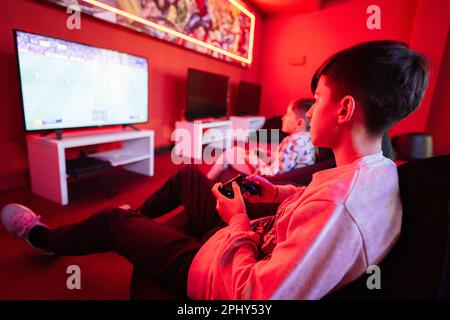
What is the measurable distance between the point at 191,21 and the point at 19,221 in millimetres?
2865

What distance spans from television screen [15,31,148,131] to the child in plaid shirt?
1159 millimetres

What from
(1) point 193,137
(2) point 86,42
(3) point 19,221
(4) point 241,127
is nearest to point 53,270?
(3) point 19,221

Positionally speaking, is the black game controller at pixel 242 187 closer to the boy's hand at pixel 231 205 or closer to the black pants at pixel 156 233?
the boy's hand at pixel 231 205

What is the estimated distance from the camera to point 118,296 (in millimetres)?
1025

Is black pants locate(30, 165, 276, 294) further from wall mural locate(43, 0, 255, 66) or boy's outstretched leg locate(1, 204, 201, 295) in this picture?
wall mural locate(43, 0, 255, 66)

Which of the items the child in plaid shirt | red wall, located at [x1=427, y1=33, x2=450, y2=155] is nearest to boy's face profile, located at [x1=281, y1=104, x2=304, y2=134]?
the child in plaid shirt

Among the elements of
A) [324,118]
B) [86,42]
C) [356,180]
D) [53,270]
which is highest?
[86,42]

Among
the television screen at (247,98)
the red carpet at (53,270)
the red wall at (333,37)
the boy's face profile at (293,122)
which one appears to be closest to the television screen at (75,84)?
the red carpet at (53,270)

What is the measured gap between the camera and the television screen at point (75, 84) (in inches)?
61.8

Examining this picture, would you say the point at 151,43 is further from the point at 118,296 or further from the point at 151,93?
the point at 118,296

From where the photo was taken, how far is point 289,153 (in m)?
1.47

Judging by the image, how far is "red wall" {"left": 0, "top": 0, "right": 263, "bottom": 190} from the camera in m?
1.68

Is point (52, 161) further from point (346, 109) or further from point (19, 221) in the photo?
point (346, 109)

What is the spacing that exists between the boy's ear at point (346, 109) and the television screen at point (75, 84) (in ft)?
6.20
